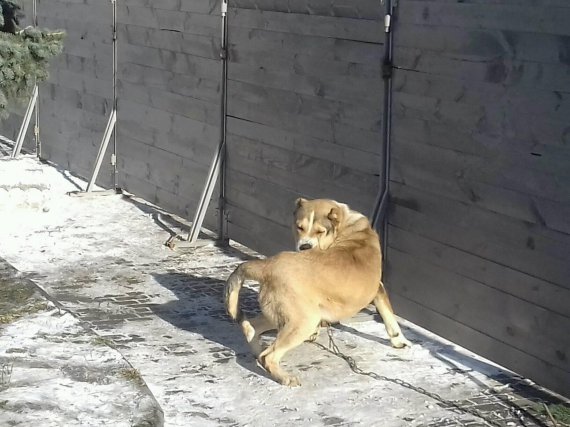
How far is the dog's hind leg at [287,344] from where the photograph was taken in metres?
5.84

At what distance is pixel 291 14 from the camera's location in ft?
26.7

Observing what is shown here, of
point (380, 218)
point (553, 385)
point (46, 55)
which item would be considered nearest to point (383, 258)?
point (380, 218)

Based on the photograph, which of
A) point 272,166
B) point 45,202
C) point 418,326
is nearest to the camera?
point 418,326

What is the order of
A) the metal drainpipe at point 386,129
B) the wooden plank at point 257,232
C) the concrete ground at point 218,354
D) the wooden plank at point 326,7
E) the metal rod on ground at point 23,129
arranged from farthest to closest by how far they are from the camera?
1. the metal rod on ground at point 23,129
2. the wooden plank at point 257,232
3. the wooden plank at point 326,7
4. the metal drainpipe at point 386,129
5. the concrete ground at point 218,354

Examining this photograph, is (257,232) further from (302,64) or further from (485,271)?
(485,271)

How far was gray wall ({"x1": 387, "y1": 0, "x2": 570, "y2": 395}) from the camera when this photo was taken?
5.62 m

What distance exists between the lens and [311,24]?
309 inches

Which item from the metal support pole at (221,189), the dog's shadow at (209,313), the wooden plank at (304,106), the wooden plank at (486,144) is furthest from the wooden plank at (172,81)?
the wooden plank at (486,144)

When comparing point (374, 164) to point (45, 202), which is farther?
point (45, 202)

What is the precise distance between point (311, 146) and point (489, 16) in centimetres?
233

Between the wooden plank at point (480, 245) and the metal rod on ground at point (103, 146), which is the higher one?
the wooden plank at point (480, 245)

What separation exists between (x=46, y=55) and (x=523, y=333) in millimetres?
4198

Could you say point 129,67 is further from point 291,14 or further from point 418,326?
point 418,326

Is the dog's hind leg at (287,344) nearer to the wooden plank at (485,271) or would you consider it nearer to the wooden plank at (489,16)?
the wooden plank at (485,271)
